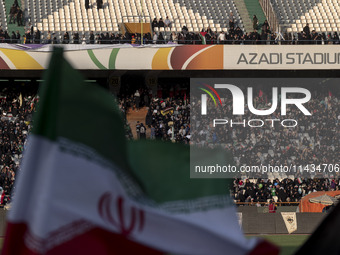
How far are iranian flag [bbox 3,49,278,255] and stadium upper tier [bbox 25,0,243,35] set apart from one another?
40193 mm

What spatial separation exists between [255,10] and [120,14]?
836 cm

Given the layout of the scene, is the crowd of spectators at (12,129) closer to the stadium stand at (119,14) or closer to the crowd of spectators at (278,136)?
the stadium stand at (119,14)

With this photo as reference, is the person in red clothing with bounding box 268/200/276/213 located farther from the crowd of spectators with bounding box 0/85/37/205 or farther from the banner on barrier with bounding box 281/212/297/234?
the crowd of spectators with bounding box 0/85/37/205

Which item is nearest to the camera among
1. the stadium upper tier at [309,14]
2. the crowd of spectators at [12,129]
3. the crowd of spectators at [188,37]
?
the crowd of spectators at [12,129]

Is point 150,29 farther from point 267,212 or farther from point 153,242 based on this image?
point 153,242

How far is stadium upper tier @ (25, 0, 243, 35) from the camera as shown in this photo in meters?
42.5

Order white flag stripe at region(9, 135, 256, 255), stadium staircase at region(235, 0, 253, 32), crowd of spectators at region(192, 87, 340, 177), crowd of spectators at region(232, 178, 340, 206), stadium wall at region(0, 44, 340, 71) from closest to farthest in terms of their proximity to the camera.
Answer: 1. white flag stripe at region(9, 135, 256, 255)
2. crowd of spectators at region(232, 178, 340, 206)
3. crowd of spectators at region(192, 87, 340, 177)
4. stadium wall at region(0, 44, 340, 71)
5. stadium staircase at region(235, 0, 253, 32)

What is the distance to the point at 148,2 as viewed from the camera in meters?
45.2

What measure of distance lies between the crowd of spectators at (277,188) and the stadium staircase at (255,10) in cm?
1363

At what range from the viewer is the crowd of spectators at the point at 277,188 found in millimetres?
31930

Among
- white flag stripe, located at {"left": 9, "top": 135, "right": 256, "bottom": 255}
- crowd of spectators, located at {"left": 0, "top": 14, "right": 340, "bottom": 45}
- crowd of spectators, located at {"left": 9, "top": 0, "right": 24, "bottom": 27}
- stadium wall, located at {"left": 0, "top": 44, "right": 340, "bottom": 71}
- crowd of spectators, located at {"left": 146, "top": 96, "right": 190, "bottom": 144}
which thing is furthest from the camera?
crowd of spectators, located at {"left": 9, "top": 0, "right": 24, "bottom": 27}

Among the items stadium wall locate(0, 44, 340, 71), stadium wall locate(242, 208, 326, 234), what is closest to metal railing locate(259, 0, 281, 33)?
stadium wall locate(0, 44, 340, 71)

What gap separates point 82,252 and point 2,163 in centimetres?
3343

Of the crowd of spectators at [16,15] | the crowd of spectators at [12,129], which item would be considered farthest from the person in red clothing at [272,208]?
the crowd of spectators at [16,15]
